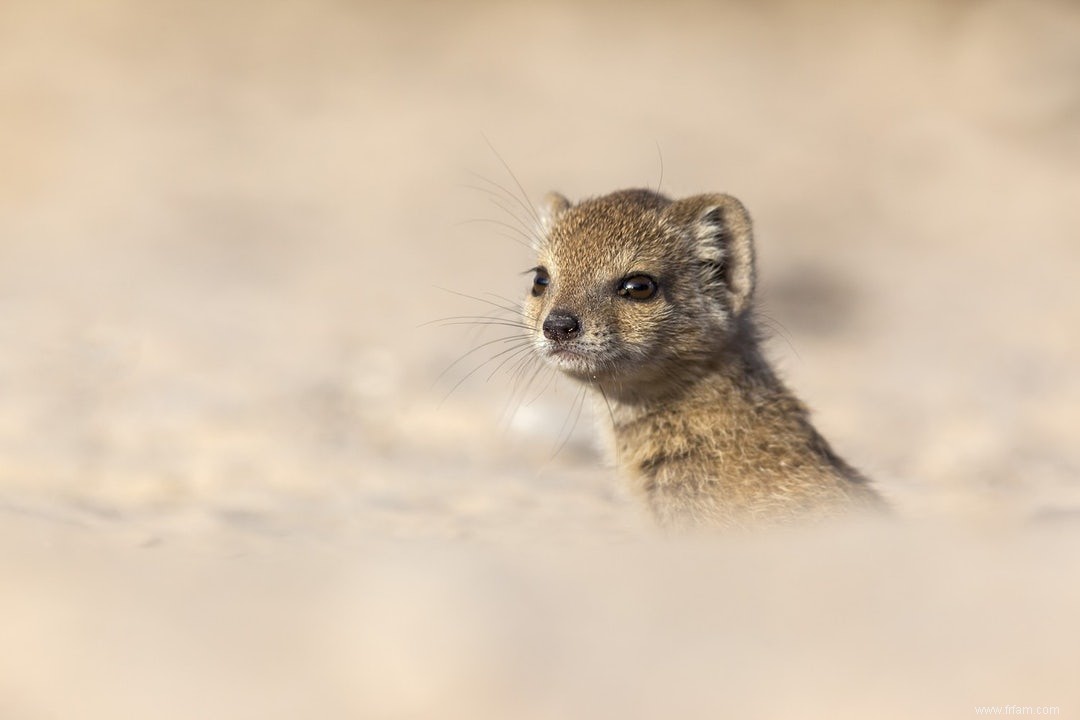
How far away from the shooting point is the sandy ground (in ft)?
12.1

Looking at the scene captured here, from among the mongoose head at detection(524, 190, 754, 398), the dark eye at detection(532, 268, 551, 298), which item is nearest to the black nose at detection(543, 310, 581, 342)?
the mongoose head at detection(524, 190, 754, 398)

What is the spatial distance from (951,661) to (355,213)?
1108 centimetres

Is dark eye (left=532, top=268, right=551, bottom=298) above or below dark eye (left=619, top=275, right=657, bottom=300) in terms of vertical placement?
above

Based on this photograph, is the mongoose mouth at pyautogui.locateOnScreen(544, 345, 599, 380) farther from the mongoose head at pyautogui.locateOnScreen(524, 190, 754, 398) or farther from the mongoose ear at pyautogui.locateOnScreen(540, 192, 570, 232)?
the mongoose ear at pyautogui.locateOnScreen(540, 192, 570, 232)

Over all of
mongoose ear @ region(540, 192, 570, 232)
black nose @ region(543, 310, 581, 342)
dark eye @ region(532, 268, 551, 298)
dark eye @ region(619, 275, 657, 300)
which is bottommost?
black nose @ region(543, 310, 581, 342)

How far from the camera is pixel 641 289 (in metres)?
6.05

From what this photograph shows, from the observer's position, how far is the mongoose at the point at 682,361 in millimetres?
5703

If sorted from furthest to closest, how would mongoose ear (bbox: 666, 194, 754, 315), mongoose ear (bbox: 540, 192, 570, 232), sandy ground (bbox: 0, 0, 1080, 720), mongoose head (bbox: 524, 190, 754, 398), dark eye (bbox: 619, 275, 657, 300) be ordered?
1. mongoose ear (bbox: 540, 192, 570, 232)
2. mongoose ear (bbox: 666, 194, 754, 315)
3. dark eye (bbox: 619, 275, 657, 300)
4. mongoose head (bbox: 524, 190, 754, 398)
5. sandy ground (bbox: 0, 0, 1080, 720)

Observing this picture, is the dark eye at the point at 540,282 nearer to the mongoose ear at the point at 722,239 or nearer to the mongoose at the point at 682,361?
the mongoose at the point at 682,361

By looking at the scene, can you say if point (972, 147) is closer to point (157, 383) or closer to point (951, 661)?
point (157, 383)

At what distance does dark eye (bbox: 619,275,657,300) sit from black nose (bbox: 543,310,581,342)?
393 millimetres

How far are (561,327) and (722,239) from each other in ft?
3.66

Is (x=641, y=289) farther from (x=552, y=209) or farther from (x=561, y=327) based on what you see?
(x=552, y=209)

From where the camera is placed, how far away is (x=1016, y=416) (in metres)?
10.3
